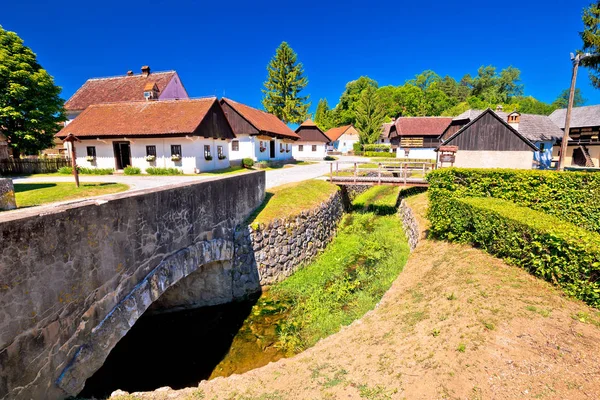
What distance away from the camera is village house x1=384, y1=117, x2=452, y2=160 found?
4841cm

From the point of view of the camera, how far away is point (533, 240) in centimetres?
688

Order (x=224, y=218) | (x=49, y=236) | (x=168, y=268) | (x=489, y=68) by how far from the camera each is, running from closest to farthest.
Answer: (x=49, y=236) → (x=168, y=268) → (x=224, y=218) → (x=489, y=68)

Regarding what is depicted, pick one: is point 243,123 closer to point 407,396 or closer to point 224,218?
point 224,218

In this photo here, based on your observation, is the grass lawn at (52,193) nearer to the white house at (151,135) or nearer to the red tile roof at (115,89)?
the white house at (151,135)

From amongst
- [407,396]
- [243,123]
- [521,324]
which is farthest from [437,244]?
[243,123]

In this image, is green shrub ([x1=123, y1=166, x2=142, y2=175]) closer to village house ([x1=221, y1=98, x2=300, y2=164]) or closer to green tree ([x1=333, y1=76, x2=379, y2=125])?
village house ([x1=221, y1=98, x2=300, y2=164])

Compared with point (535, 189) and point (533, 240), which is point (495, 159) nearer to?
point (535, 189)

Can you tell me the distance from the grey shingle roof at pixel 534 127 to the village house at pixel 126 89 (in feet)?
101

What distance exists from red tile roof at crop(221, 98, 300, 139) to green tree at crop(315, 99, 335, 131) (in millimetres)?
43722

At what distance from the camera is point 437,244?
1052 cm

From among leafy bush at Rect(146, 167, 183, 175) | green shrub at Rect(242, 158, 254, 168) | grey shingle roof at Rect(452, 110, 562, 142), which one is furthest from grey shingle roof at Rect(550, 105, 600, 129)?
leafy bush at Rect(146, 167, 183, 175)

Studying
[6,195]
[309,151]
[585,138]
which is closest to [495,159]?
[585,138]

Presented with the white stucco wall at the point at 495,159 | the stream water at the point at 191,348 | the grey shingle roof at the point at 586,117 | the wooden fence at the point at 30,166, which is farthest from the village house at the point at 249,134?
the grey shingle roof at the point at 586,117

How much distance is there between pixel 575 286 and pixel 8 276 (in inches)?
370
